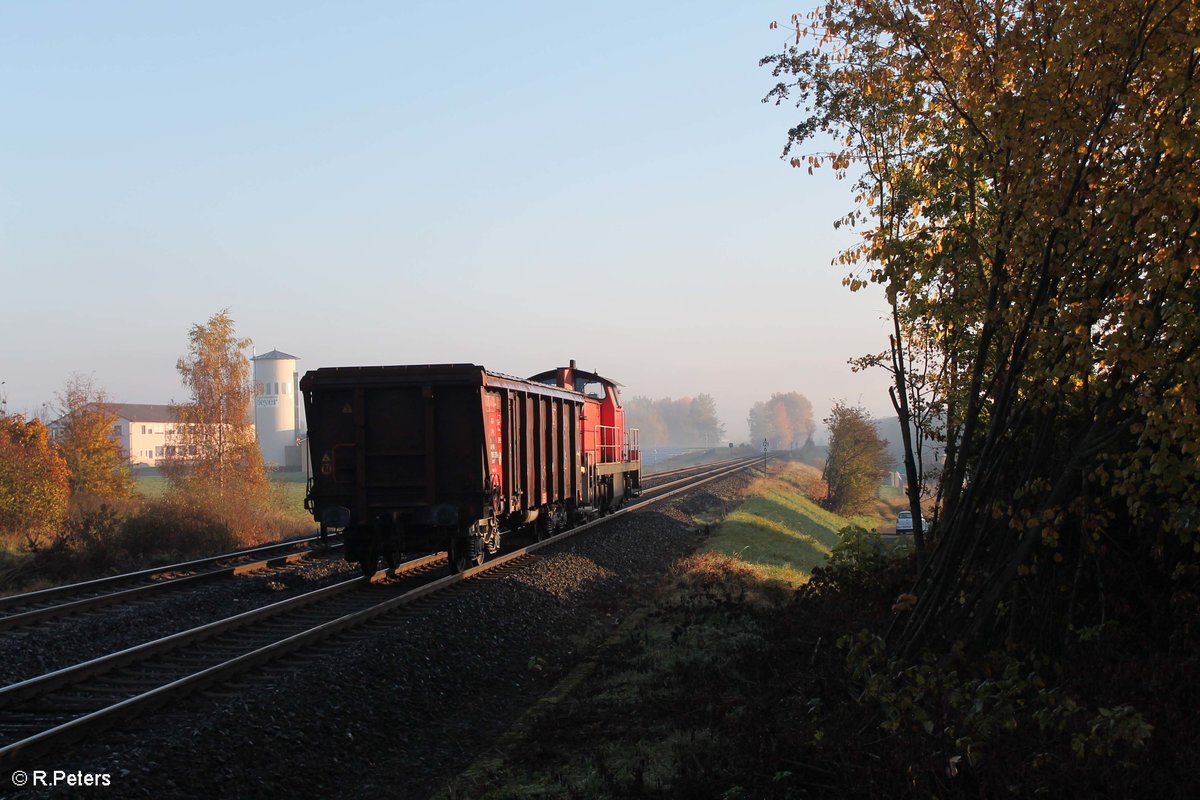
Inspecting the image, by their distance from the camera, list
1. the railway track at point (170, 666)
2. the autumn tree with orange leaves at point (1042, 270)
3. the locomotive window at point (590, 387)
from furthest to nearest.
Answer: the locomotive window at point (590, 387) < the railway track at point (170, 666) < the autumn tree with orange leaves at point (1042, 270)

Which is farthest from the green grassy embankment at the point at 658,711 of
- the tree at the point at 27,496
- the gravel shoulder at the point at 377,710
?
the tree at the point at 27,496

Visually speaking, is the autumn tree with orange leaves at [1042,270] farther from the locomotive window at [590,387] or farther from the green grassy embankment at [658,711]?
the locomotive window at [590,387]

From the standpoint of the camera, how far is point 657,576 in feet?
57.0

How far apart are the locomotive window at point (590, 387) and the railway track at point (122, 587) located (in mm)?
8702

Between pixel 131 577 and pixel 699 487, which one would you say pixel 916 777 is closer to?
pixel 131 577

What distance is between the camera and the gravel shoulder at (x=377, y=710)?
6773mm

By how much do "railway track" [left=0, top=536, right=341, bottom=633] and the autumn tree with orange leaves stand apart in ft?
35.4

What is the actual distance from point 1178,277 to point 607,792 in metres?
4.68

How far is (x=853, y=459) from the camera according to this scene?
51.9 m

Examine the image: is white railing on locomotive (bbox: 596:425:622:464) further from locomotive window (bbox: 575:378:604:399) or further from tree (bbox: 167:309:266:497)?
tree (bbox: 167:309:266:497)

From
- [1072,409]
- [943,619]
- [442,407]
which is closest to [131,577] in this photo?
[442,407]

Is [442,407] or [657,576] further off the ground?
[442,407]

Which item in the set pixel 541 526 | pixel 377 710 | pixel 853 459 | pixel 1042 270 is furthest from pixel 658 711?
pixel 853 459

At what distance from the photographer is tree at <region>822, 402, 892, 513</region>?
51.6 meters
